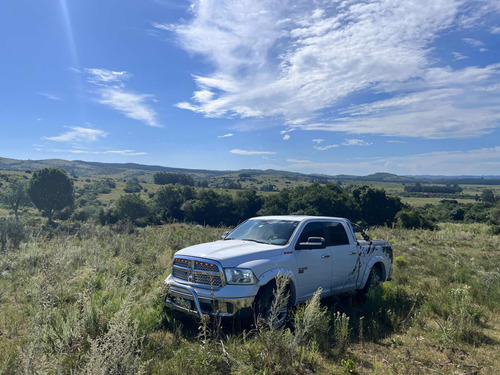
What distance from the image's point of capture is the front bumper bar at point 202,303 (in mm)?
4363

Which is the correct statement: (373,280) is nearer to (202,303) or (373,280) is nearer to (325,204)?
(202,303)

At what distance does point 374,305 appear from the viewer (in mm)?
6027

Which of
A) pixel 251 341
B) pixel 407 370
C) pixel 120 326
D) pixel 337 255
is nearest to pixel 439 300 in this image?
pixel 337 255

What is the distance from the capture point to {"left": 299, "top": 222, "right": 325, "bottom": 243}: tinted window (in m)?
5.69

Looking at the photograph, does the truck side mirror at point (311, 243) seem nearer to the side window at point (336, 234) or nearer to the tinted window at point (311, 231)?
the tinted window at point (311, 231)

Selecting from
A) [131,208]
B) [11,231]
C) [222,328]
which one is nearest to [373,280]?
[222,328]

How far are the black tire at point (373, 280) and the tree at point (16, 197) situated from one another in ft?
195

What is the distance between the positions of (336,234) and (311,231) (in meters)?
0.79

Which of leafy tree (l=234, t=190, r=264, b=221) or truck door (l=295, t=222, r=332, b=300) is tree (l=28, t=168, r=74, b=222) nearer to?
leafy tree (l=234, t=190, r=264, b=221)

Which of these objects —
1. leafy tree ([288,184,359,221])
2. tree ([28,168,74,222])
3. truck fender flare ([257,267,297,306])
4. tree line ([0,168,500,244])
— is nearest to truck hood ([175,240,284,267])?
truck fender flare ([257,267,297,306])

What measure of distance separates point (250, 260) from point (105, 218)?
50.4 metres

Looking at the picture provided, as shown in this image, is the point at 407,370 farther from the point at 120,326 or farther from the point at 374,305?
the point at 120,326

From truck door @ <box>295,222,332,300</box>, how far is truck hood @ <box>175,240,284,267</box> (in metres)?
0.49

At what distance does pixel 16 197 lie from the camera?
52281mm
